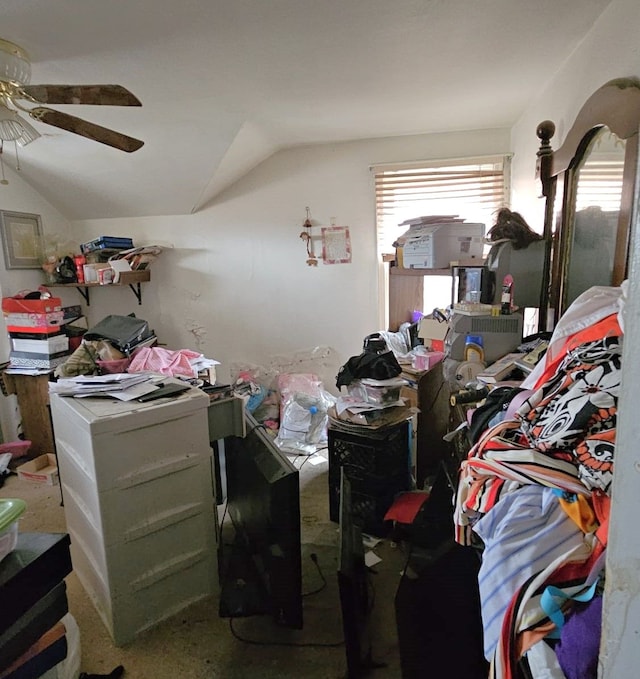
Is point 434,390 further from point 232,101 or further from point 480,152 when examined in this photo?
point 232,101

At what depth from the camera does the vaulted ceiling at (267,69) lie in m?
1.42

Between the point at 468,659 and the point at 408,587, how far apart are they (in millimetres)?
231

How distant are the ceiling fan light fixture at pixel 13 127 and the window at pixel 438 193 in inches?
81.0

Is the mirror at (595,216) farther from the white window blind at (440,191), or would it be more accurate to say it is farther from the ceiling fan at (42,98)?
the ceiling fan at (42,98)

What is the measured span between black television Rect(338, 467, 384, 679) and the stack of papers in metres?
0.85

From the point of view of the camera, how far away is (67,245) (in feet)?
11.1

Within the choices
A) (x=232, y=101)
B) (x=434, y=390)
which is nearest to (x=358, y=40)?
(x=232, y=101)

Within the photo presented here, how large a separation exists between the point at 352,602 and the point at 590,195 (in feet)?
5.00

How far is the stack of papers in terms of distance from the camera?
1.54 m

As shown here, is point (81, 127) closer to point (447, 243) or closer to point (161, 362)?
point (161, 362)

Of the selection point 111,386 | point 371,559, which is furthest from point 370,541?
point 111,386

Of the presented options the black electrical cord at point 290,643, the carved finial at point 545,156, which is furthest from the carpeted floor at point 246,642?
the carved finial at point 545,156

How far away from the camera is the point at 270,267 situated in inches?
129

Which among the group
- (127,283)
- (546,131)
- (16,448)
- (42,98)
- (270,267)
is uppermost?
(42,98)
